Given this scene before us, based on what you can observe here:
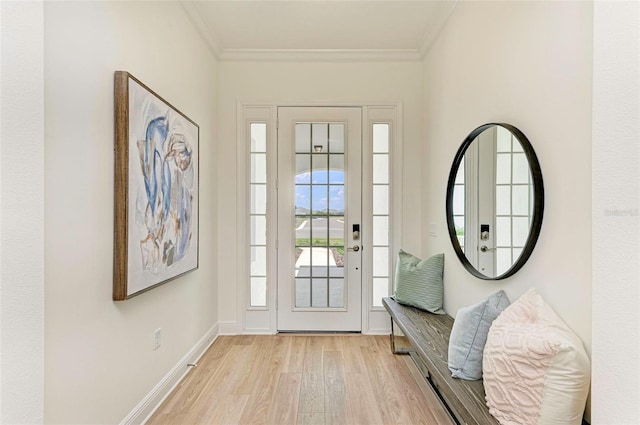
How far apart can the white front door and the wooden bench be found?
1.96 feet

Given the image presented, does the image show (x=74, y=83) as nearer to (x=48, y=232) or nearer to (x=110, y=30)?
(x=110, y=30)

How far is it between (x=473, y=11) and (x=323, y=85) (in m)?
1.49

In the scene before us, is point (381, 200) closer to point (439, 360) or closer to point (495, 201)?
point (495, 201)

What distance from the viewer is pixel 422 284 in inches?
113

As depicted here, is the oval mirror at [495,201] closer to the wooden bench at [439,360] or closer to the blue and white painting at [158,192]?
the wooden bench at [439,360]

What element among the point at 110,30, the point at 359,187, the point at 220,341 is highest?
the point at 110,30

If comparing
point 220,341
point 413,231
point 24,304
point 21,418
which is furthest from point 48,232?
point 413,231

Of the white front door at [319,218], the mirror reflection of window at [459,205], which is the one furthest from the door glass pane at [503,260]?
the white front door at [319,218]

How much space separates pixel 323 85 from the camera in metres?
3.43

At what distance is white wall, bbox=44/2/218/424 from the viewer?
1328 mm

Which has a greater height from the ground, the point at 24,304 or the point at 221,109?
the point at 221,109

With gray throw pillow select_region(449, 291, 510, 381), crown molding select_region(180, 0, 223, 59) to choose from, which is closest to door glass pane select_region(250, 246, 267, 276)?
crown molding select_region(180, 0, 223, 59)

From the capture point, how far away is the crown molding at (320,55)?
132 inches

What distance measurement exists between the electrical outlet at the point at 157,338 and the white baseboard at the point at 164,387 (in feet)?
0.82
